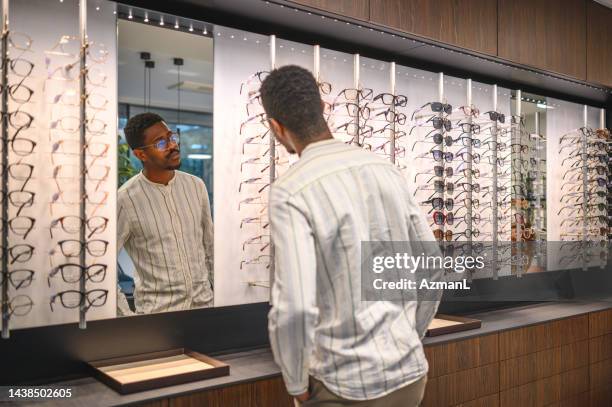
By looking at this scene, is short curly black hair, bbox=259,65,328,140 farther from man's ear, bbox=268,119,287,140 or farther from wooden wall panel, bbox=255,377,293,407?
wooden wall panel, bbox=255,377,293,407

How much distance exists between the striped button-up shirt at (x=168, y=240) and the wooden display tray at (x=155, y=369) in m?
0.23

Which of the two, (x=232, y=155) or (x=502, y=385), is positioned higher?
(x=232, y=155)

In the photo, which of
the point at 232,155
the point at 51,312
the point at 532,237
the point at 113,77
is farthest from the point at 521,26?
the point at 51,312

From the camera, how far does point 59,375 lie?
2.51 metres

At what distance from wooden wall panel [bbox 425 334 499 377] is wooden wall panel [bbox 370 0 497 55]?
6.00ft

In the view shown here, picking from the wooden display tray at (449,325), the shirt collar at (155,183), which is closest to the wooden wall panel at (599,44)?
the wooden display tray at (449,325)

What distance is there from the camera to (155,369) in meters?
2.60

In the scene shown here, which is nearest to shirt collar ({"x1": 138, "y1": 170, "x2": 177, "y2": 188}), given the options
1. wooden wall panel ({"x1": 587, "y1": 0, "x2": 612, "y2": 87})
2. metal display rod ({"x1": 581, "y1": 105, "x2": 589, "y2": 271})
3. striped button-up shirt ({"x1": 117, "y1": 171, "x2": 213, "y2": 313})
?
striped button-up shirt ({"x1": 117, "y1": 171, "x2": 213, "y2": 313})

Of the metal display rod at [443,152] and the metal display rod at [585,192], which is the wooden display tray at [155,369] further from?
the metal display rod at [585,192]

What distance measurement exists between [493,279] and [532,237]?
24.2 inches

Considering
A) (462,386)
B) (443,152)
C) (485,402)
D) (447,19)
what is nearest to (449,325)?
(462,386)

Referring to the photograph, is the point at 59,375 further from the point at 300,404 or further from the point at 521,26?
the point at 521,26

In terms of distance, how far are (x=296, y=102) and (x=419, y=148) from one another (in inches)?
95.4

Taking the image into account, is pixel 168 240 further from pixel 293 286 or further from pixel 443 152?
pixel 443 152
